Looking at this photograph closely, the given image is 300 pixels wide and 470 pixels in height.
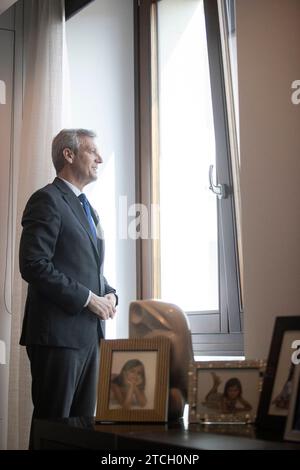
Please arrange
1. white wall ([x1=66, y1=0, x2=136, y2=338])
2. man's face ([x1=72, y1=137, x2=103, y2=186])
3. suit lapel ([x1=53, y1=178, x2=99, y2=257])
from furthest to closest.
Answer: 1. white wall ([x1=66, y1=0, x2=136, y2=338])
2. man's face ([x1=72, y1=137, x2=103, y2=186])
3. suit lapel ([x1=53, y1=178, x2=99, y2=257])

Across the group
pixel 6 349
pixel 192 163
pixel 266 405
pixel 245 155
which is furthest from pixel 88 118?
pixel 266 405

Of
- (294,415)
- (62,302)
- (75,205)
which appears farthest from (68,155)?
(294,415)

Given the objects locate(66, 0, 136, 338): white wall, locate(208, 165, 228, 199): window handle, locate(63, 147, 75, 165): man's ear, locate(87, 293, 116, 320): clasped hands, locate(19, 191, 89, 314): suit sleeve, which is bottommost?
locate(87, 293, 116, 320): clasped hands

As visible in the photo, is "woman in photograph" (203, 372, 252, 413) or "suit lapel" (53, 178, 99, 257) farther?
"suit lapel" (53, 178, 99, 257)

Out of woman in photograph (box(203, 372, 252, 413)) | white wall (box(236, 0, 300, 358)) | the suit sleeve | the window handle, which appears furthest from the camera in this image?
the window handle

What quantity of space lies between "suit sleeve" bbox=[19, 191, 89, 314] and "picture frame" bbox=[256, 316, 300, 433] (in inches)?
41.0

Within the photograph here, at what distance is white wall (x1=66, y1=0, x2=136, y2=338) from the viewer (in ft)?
11.7

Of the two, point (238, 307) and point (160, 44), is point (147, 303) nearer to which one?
point (238, 307)

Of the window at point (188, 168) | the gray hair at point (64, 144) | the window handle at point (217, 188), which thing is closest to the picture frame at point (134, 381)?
the gray hair at point (64, 144)

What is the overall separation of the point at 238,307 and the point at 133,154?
1041 mm

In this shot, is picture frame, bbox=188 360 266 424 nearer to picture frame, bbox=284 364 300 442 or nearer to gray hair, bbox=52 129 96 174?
picture frame, bbox=284 364 300 442

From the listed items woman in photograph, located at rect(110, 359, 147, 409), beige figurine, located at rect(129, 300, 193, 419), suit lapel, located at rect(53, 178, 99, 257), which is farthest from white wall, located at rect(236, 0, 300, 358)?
suit lapel, located at rect(53, 178, 99, 257)

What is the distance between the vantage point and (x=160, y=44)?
359cm

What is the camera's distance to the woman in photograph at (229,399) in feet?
5.25
